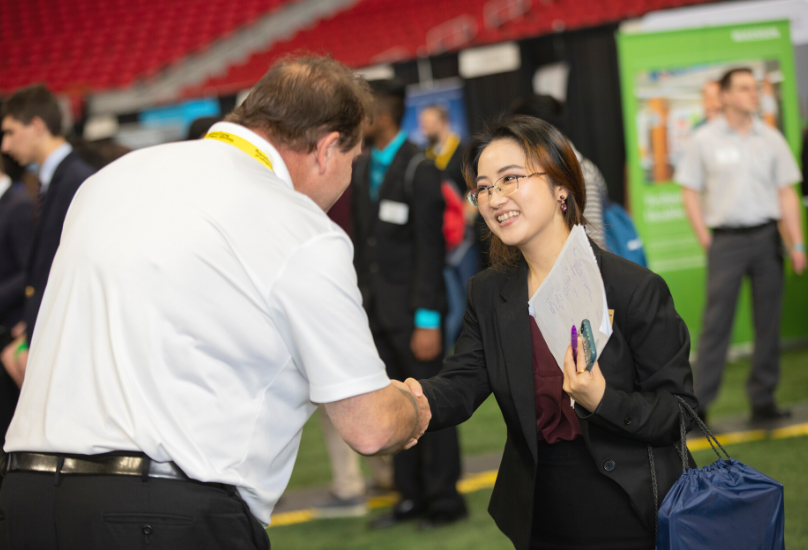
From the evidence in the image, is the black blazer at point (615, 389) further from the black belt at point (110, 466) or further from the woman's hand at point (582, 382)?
the black belt at point (110, 466)

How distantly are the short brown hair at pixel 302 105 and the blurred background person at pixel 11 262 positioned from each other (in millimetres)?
2044

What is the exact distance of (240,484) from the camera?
1.25 meters

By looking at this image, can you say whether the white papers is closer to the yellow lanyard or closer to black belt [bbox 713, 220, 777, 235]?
the yellow lanyard

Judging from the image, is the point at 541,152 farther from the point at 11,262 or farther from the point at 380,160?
the point at 11,262

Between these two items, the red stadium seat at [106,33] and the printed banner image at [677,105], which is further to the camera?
the red stadium seat at [106,33]

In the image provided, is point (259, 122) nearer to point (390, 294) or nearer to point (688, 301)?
point (390, 294)

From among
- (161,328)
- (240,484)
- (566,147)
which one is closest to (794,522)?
(566,147)

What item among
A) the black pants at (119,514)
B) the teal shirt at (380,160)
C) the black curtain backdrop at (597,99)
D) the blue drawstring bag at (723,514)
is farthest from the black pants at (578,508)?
the black curtain backdrop at (597,99)

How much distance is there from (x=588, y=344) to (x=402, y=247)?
187 centimetres

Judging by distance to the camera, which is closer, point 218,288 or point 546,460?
point 218,288

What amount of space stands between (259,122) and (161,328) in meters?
0.48

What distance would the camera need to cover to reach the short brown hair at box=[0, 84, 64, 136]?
9.51 ft

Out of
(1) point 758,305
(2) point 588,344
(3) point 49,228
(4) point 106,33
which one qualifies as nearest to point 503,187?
(2) point 588,344

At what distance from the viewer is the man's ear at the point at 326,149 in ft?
4.85
